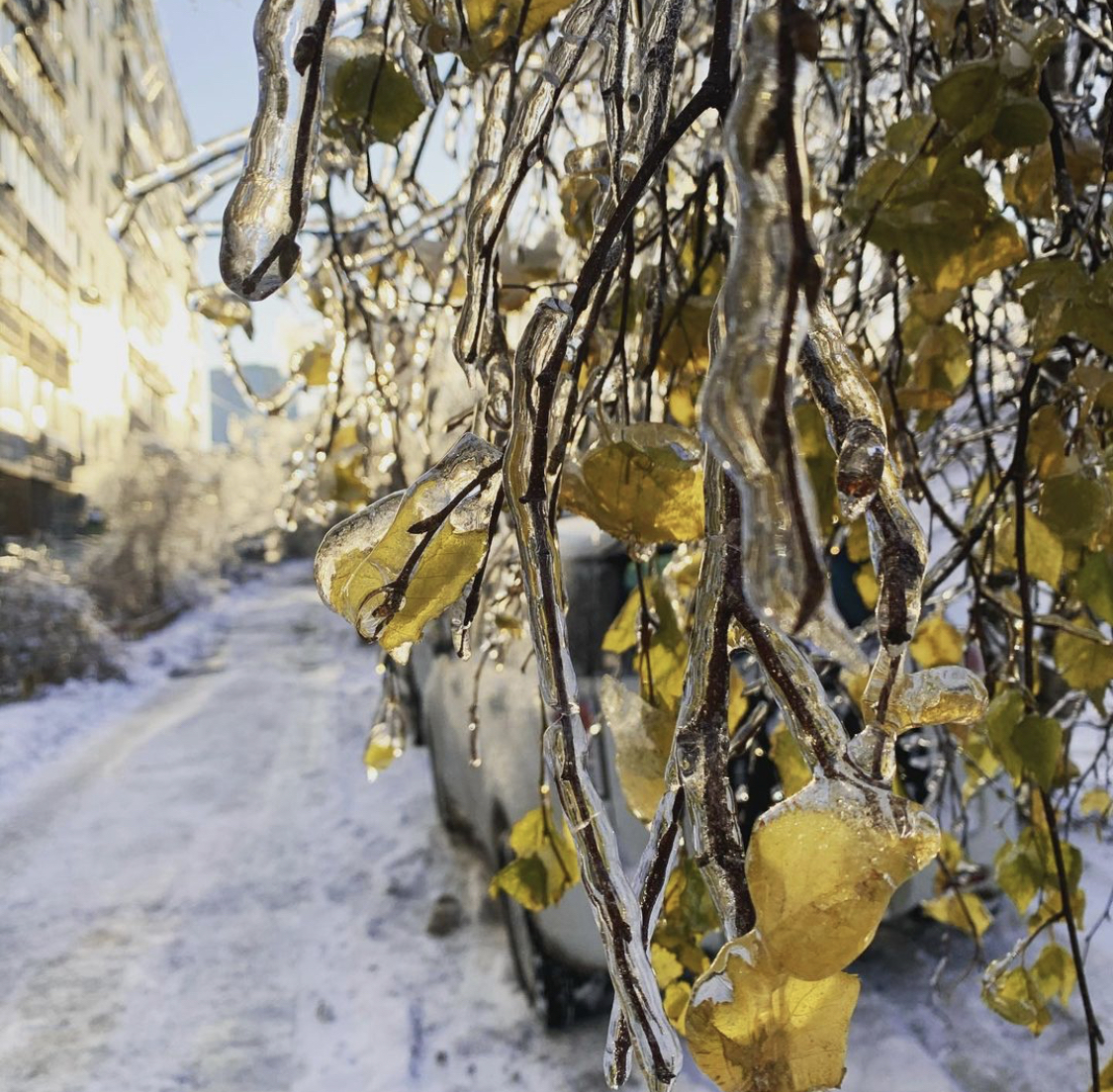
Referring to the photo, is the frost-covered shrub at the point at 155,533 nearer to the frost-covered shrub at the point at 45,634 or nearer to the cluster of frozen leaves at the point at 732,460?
the frost-covered shrub at the point at 45,634

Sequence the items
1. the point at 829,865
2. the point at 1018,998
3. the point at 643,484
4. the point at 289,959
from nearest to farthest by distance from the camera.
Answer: the point at 829,865, the point at 643,484, the point at 1018,998, the point at 289,959

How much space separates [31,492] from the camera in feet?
63.6

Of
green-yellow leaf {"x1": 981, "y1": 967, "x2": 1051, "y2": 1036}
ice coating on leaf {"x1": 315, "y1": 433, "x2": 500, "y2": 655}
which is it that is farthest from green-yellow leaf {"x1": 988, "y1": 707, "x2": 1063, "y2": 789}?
ice coating on leaf {"x1": 315, "y1": 433, "x2": 500, "y2": 655}

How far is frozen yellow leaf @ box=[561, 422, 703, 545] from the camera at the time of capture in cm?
62

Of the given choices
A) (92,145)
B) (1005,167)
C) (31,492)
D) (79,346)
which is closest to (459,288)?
(1005,167)

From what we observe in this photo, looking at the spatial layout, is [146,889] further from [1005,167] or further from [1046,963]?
[1005,167]

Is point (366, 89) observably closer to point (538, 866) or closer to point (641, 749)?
point (641, 749)

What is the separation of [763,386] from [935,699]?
27 centimetres

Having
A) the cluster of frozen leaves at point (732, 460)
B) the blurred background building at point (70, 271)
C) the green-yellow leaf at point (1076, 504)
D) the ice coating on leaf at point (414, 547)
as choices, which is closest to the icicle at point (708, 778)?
the cluster of frozen leaves at point (732, 460)

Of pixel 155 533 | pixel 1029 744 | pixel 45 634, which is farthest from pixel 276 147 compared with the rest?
pixel 155 533

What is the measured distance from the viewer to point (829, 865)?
406mm

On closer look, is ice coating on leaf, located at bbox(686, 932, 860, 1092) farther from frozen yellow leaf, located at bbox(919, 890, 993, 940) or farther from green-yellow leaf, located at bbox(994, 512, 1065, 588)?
frozen yellow leaf, located at bbox(919, 890, 993, 940)

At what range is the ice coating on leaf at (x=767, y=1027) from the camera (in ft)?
1.42

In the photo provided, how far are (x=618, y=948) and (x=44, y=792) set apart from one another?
21.7 ft
